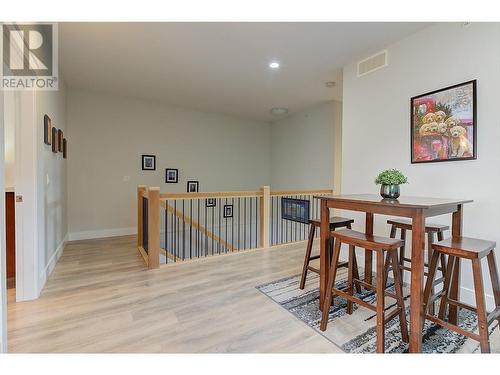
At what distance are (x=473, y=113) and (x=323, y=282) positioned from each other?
1922 mm

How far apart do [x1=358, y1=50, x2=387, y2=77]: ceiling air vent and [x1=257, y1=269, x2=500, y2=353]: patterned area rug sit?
2.47 m

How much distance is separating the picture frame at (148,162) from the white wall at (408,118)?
3.73 meters

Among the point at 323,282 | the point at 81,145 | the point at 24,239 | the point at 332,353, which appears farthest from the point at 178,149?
the point at 332,353

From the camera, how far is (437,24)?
239 cm

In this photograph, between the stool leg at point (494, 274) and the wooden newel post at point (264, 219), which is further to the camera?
the wooden newel post at point (264, 219)

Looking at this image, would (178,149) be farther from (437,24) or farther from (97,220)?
(437,24)

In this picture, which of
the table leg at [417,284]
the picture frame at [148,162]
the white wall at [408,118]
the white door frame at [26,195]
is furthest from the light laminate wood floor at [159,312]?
the picture frame at [148,162]

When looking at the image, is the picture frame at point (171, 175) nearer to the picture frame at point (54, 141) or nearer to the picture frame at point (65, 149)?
the picture frame at point (65, 149)

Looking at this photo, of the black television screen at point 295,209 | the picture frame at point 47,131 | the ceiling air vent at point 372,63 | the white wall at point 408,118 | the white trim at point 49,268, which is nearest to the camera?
the white wall at point 408,118

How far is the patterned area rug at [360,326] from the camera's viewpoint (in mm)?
1663

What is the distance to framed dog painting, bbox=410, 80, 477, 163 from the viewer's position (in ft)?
7.15

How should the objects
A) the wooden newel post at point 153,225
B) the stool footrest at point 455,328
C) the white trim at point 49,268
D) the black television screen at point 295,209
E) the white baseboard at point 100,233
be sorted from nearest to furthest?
the stool footrest at point 455,328 < the white trim at point 49,268 < the wooden newel post at point 153,225 < the white baseboard at point 100,233 < the black television screen at point 295,209

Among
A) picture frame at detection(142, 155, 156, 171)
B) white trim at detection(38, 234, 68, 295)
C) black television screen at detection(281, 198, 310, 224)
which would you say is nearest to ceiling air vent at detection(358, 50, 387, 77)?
black television screen at detection(281, 198, 310, 224)

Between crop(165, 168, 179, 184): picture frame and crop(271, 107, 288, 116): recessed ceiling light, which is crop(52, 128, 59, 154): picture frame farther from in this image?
crop(271, 107, 288, 116): recessed ceiling light
